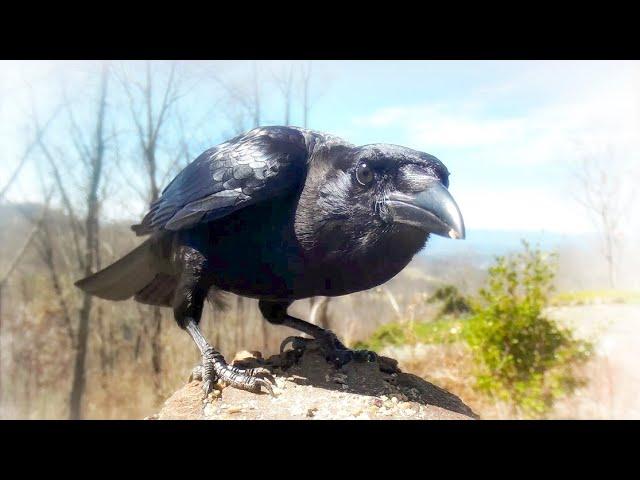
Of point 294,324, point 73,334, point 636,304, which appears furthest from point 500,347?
point 73,334

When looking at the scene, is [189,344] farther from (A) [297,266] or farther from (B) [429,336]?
(A) [297,266]

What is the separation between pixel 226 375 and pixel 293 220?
0.92 m

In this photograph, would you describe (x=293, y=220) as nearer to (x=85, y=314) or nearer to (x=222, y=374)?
(x=222, y=374)

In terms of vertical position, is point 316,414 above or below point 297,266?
below

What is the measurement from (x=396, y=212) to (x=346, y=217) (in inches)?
10.6

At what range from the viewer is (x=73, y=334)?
780 cm

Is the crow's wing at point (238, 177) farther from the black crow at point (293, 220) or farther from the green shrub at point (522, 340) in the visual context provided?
the green shrub at point (522, 340)

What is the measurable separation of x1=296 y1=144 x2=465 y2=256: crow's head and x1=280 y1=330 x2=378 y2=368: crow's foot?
0.87 metres

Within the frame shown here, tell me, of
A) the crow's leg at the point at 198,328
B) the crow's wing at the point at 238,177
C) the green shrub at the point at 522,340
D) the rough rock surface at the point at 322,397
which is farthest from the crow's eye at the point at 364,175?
the green shrub at the point at 522,340

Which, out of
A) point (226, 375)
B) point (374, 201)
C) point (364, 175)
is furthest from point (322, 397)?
point (364, 175)

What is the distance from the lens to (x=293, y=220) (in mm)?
2654

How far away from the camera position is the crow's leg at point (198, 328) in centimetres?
259

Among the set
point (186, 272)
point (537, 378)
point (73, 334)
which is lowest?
point (537, 378)

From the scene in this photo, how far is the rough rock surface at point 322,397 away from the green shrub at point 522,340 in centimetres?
432
